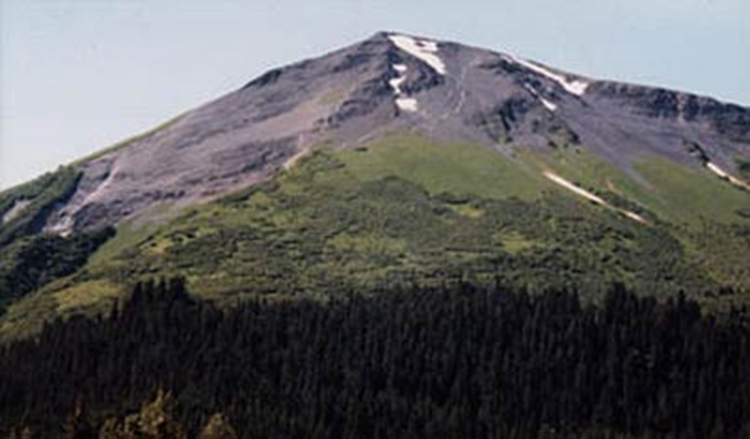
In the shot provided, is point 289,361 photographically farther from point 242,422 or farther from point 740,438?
point 740,438

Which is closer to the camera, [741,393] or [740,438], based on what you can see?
[740,438]

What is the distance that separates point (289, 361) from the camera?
200 meters

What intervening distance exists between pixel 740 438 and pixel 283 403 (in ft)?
234

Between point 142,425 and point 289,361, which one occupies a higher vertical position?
point 142,425

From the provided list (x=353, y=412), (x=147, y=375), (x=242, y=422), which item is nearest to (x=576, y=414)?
(x=353, y=412)

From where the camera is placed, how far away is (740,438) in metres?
182

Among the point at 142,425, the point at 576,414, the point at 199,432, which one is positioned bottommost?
the point at 576,414

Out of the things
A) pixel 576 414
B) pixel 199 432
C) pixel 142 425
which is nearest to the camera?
pixel 142 425

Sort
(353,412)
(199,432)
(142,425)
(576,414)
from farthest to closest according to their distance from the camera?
(576,414) → (353,412) → (199,432) → (142,425)

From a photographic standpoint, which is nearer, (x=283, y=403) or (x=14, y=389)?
(x=283, y=403)

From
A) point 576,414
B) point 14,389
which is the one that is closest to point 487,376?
point 576,414

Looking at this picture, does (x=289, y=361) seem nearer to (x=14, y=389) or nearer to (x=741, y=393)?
(x=14, y=389)

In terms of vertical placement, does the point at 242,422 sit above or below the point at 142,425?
below

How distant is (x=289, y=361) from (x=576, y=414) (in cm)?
4906
